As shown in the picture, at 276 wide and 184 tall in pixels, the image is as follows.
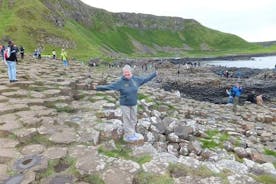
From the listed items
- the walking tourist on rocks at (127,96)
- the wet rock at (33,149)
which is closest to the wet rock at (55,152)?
the wet rock at (33,149)

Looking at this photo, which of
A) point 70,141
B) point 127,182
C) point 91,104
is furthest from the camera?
point 91,104

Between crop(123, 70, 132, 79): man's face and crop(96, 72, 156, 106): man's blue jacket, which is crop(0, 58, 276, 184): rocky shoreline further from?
crop(123, 70, 132, 79): man's face

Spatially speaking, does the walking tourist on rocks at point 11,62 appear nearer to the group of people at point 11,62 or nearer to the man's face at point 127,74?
the group of people at point 11,62

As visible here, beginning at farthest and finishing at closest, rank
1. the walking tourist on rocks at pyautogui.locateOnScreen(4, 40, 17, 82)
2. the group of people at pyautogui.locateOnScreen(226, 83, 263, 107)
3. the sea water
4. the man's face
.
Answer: the sea water → the group of people at pyautogui.locateOnScreen(226, 83, 263, 107) → the walking tourist on rocks at pyautogui.locateOnScreen(4, 40, 17, 82) → the man's face

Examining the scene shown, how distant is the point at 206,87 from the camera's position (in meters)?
42.4

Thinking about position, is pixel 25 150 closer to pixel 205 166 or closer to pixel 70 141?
pixel 70 141

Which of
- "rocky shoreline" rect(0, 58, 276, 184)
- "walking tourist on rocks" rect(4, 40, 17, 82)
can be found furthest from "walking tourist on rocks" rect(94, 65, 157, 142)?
"walking tourist on rocks" rect(4, 40, 17, 82)

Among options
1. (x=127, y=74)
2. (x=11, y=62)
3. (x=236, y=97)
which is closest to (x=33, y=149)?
(x=127, y=74)

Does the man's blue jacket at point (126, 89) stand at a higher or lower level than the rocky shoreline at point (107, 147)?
higher

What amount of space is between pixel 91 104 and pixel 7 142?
5044 mm


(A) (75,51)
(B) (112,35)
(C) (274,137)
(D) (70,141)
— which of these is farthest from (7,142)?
(B) (112,35)

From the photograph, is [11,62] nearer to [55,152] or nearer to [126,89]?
[126,89]

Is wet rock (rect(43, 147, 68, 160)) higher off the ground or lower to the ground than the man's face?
lower

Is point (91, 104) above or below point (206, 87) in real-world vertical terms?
above
